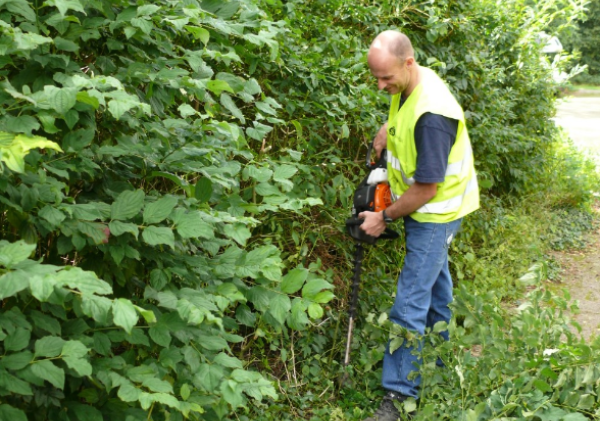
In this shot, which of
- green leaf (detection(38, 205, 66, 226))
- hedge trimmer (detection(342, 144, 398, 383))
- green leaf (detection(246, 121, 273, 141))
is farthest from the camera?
hedge trimmer (detection(342, 144, 398, 383))

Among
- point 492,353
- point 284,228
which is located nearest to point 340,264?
point 284,228

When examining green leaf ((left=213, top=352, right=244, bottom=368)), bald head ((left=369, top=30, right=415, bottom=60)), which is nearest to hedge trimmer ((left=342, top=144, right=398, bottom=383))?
bald head ((left=369, top=30, right=415, bottom=60))

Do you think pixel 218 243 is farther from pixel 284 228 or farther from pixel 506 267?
pixel 506 267

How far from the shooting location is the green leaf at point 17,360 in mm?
2170

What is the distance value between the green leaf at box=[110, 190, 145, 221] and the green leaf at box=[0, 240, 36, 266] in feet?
1.46

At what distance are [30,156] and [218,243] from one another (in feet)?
2.85

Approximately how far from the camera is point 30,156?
7.43 ft

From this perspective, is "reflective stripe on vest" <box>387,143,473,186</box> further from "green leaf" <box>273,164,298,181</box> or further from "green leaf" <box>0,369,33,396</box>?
"green leaf" <box>0,369,33,396</box>

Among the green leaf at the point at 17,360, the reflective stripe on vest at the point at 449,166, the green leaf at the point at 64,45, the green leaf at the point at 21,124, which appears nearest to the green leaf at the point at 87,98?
the green leaf at the point at 21,124

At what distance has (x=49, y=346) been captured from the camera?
2201mm

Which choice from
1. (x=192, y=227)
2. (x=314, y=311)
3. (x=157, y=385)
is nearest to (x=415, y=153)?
(x=314, y=311)

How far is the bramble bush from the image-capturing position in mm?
2197

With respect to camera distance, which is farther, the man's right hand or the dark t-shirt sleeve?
the man's right hand

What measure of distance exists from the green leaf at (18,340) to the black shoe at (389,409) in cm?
247
